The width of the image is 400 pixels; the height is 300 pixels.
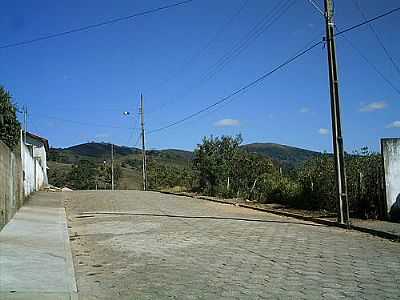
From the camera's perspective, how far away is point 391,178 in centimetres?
1694

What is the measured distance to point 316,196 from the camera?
2169 cm

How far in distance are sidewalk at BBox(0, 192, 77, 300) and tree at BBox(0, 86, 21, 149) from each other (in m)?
13.5

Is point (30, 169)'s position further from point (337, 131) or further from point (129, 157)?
point (129, 157)

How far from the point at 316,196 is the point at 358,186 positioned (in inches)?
129

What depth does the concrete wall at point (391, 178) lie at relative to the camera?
16.9 m

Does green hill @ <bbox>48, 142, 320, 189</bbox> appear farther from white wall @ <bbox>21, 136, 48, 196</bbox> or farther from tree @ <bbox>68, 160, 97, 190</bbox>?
white wall @ <bbox>21, 136, 48, 196</bbox>

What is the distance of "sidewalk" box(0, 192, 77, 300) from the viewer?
7.44 metres

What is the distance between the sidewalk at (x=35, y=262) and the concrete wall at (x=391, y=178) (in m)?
10.1

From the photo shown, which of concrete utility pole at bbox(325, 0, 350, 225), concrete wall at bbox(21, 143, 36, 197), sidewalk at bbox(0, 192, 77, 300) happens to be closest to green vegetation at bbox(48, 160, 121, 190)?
concrete wall at bbox(21, 143, 36, 197)

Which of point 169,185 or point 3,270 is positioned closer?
point 3,270

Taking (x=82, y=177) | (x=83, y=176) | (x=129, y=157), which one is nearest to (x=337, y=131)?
Result: (x=82, y=177)

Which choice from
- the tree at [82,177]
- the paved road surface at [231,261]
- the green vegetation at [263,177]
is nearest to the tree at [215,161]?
the green vegetation at [263,177]

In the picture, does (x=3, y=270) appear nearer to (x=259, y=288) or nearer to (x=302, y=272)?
(x=259, y=288)

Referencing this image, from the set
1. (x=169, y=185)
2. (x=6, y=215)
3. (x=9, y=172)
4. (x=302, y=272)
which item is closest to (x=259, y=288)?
(x=302, y=272)
